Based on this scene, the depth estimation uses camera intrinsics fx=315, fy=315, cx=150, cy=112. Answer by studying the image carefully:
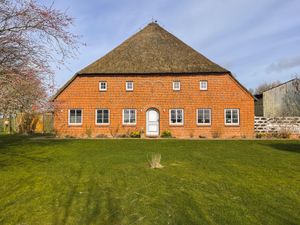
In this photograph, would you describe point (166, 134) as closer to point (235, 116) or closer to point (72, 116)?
point (235, 116)

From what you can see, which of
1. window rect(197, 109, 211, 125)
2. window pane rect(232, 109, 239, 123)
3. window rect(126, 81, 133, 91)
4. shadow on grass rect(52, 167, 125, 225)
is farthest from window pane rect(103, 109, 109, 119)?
shadow on grass rect(52, 167, 125, 225)

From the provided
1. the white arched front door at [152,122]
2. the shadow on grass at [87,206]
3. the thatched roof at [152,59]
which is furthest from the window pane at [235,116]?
the shadow on grass at [87,206]

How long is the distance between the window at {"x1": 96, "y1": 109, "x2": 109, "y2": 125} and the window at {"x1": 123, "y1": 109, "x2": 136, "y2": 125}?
145cm

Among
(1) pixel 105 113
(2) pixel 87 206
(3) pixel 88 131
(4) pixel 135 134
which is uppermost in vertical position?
(1) pixel 105 113

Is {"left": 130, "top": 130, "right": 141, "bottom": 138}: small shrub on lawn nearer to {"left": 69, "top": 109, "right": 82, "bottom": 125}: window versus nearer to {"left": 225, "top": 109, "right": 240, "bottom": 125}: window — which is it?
{"left": 69, "top": 109, "right": 82, "bottom": 125}: window

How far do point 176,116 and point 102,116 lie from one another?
235 inches

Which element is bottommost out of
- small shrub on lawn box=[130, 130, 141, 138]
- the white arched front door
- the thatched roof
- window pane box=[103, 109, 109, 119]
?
small shrub on lawn box=[130, 130, 141, 138]

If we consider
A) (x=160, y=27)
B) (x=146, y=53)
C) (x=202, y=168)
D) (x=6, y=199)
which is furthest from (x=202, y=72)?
(x=6, y=199)

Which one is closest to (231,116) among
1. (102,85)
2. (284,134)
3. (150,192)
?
(284,134)

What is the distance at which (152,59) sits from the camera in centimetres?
2633

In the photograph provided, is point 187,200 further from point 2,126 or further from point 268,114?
point 2,126

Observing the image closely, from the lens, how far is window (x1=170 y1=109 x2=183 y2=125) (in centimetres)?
2519

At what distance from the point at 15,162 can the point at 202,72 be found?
1685cm

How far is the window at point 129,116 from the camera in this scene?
25391 mm
